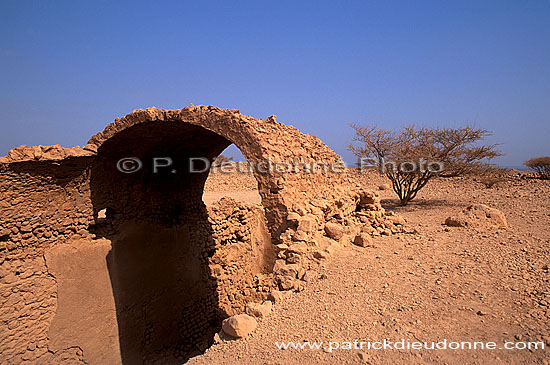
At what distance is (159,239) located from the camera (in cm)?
639

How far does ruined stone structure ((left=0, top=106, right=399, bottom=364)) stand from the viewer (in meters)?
4.18

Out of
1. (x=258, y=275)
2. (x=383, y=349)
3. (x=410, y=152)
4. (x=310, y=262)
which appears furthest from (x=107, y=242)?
(x=410, y=152)

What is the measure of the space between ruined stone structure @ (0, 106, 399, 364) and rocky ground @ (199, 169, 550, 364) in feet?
1.61

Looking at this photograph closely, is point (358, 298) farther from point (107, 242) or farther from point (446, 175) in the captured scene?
Answer: point (446, 175)

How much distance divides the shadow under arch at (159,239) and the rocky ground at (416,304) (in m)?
3.20

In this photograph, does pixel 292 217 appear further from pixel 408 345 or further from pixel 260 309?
pixel 408 345

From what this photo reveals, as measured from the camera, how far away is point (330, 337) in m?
2.55

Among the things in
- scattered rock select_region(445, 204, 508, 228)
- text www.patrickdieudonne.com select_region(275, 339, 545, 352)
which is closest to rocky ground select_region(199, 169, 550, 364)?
text www.patrickdieudonne.com select_region(275, 339, 545, 352)

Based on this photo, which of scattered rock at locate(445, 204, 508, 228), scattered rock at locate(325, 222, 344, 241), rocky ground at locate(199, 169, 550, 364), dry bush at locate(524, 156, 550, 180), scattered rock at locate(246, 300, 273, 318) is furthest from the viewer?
dry bush at locate(524, 156, 550, 180)

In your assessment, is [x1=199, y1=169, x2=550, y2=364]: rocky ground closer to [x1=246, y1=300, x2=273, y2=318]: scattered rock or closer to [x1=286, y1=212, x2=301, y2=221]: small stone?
[x1=246, y1=300, x2=273, y2=318]: scattered rock

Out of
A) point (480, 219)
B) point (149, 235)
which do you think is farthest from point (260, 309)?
point (480, 219)

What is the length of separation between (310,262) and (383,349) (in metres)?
1.55

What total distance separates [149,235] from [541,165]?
1862cm

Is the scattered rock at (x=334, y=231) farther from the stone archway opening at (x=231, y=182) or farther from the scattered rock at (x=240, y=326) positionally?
the stone archway opening at (x=231, y=182)
